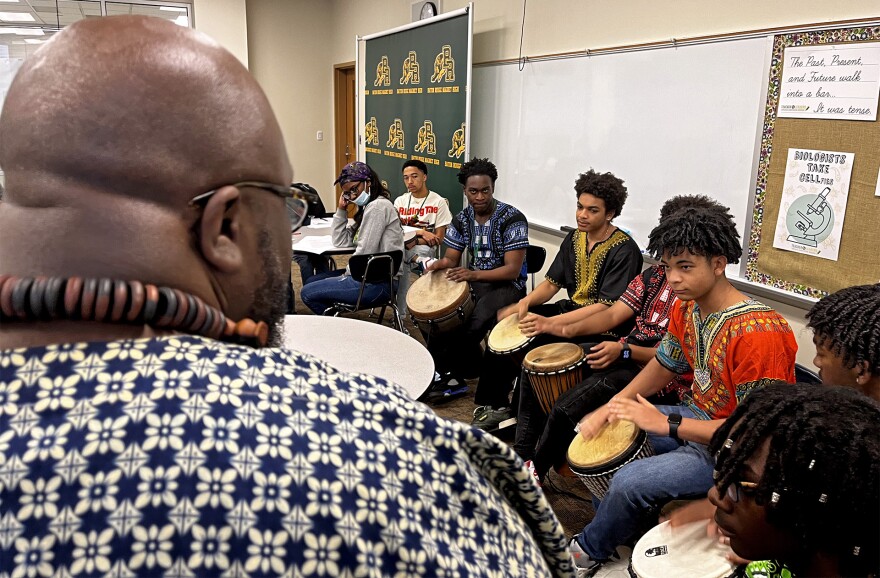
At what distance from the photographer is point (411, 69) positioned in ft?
20.4

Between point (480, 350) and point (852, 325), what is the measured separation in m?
2.49

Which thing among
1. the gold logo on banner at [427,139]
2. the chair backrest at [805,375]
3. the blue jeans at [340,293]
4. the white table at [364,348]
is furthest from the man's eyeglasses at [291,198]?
the gold logo on banner at [427,139]

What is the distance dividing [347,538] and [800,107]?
9.88 ft

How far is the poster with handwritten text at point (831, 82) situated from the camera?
8.50 feet

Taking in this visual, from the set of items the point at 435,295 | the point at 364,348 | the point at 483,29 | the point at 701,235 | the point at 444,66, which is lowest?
the point at 435,295

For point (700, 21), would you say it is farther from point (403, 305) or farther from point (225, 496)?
point (225, 496)

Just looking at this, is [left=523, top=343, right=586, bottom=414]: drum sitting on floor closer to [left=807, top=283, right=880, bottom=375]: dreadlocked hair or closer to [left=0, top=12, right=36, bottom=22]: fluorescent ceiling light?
[left=807, top=283, right=880, bottom=375]: dreadlocked hair

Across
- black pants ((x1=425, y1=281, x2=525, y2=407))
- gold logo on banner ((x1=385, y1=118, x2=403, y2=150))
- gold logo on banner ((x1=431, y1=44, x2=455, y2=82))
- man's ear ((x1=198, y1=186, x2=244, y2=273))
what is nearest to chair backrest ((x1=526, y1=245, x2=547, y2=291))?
black pants ((x1=425, y1=281, x2=525, y2=407))

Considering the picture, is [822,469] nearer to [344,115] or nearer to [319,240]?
[319,240]

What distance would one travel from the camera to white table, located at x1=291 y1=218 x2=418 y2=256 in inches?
174

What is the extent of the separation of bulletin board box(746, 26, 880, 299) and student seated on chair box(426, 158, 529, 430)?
1.33 meters

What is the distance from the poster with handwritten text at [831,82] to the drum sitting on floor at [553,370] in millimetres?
1419

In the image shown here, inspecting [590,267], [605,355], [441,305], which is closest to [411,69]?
[441,305]

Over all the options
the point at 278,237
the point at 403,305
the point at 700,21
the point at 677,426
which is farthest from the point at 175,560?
the point at 403,305
